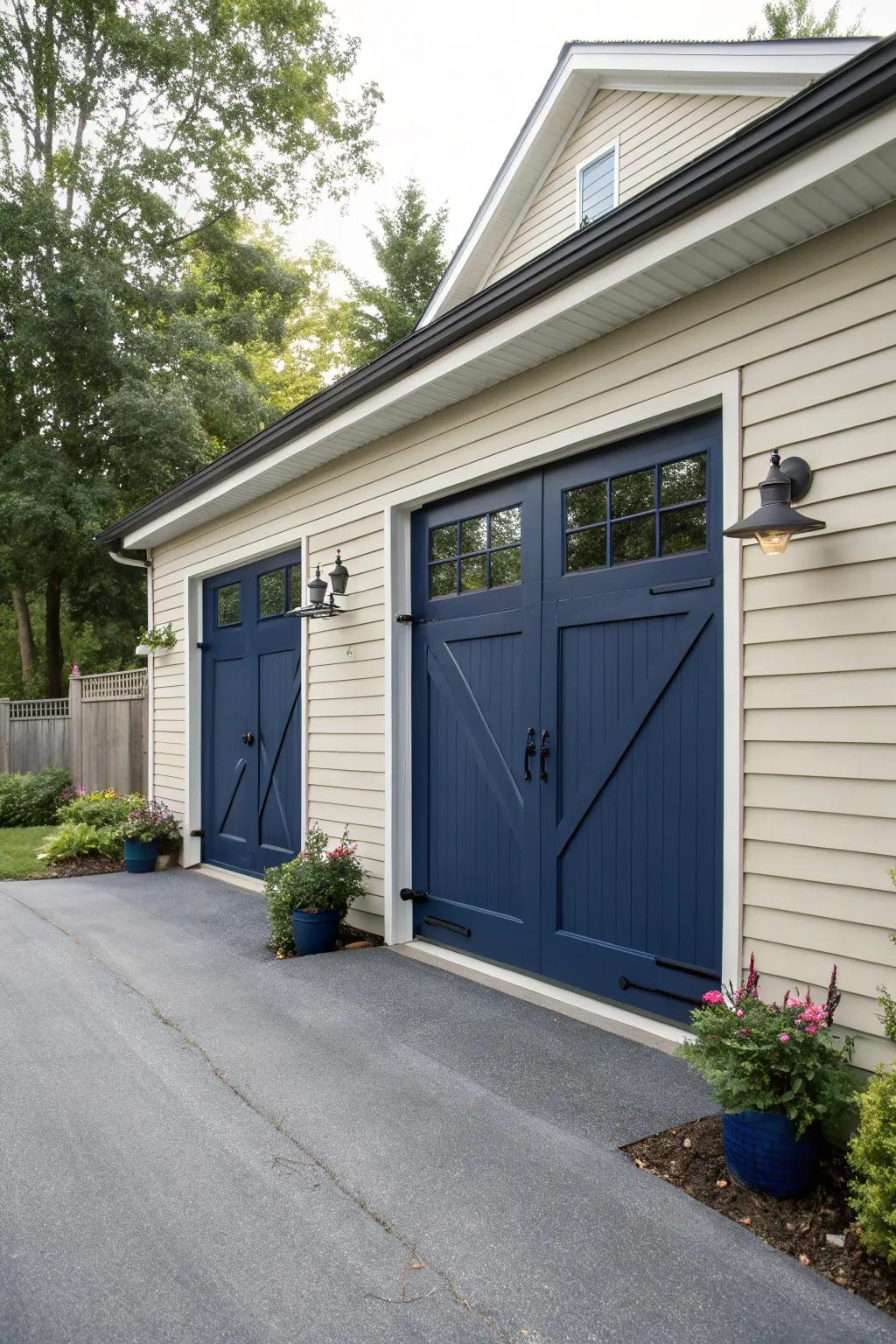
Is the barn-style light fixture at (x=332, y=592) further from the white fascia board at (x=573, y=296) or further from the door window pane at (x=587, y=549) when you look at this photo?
the door window pane at (x=587, y=549)

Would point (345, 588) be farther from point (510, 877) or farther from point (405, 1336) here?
point (405, 1336)

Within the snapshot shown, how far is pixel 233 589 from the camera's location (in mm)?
7391

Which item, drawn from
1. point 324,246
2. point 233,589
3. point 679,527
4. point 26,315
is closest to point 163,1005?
point 679,527

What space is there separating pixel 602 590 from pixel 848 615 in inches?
47.5

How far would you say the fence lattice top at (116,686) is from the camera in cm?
902

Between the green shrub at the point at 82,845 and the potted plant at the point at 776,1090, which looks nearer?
the potted plant at the point at 776,1090

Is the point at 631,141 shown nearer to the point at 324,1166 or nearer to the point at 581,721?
the point at 581,721

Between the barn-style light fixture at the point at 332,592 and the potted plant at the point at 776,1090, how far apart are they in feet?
11.9

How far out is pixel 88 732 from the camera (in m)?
10.2

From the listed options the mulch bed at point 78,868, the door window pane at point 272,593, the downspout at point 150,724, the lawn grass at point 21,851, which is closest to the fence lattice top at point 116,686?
the downspout at point 150,724

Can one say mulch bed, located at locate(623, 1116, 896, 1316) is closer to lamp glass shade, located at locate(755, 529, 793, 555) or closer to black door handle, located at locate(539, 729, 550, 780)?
black door handle, located at locate(539, 729, 550, 780)

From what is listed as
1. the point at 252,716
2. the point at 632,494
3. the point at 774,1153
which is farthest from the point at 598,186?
the point at 774,1153

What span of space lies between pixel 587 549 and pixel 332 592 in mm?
2049

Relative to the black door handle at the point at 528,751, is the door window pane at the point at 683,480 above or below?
above
